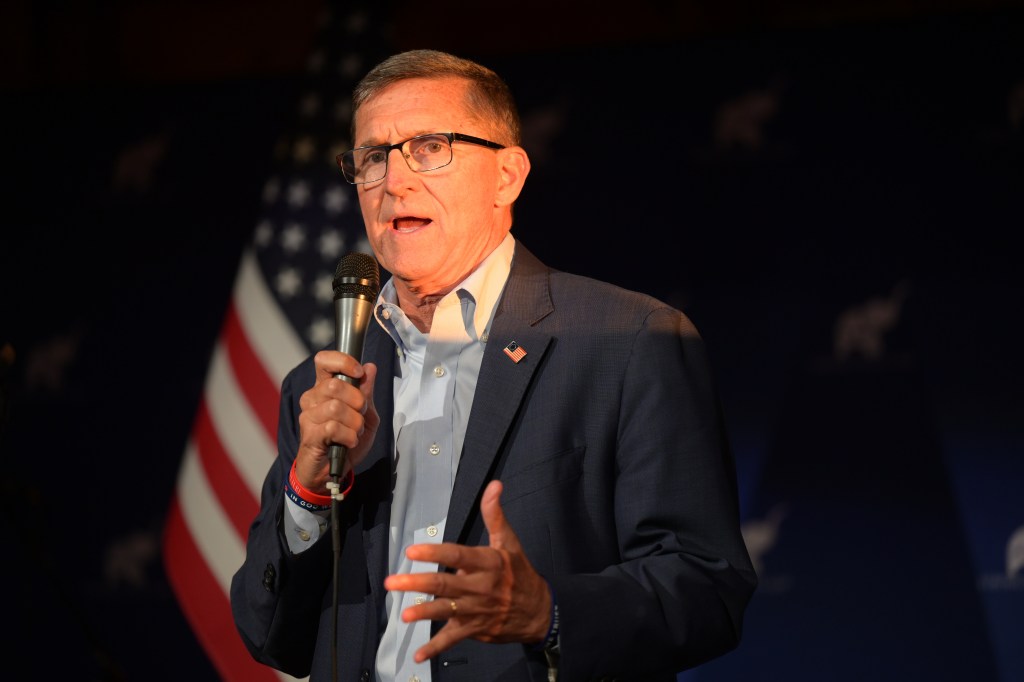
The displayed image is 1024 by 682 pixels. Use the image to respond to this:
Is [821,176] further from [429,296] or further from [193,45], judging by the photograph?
[193,45]

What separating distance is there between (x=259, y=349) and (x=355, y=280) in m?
1.78

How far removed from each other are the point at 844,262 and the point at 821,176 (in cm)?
30

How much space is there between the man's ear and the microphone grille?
44cm

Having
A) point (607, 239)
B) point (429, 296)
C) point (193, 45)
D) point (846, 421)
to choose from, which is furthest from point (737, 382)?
point (193, 45)

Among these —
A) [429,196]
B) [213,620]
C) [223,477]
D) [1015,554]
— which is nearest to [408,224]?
[429,196]

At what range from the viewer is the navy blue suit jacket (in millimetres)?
1589

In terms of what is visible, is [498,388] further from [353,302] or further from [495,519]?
[495,519]

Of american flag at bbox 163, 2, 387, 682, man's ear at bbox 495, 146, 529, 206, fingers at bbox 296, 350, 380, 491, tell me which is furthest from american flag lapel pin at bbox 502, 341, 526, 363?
american flag at bbox 163, 2, 387, 682

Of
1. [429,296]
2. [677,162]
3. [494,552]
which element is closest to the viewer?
[494,552]

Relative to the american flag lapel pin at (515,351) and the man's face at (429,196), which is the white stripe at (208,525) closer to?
the man's face at (429,196)

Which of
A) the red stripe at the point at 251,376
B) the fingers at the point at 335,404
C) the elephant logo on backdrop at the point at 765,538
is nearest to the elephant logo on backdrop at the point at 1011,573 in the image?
the elephant logo on backdrop at the point at 765,538

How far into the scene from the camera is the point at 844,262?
11.1 feet

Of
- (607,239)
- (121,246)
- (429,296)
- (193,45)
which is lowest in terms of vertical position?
(429,296)

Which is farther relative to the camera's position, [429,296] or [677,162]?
[677,162]
